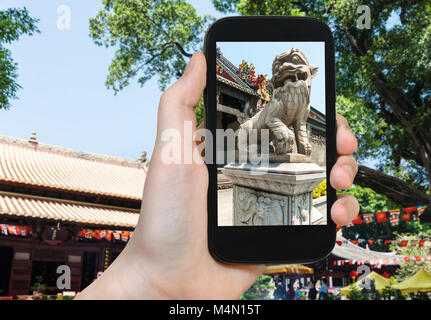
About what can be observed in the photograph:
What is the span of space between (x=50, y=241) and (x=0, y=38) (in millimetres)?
4488

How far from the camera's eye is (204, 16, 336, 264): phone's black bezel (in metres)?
1.47

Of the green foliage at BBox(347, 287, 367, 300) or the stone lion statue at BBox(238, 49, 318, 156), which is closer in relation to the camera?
the stone lion statue at BBox(238, 49, 318, 156)

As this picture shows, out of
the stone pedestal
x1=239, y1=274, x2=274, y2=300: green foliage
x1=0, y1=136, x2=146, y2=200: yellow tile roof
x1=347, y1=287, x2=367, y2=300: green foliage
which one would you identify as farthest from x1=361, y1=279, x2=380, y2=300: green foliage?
the stone pedestal

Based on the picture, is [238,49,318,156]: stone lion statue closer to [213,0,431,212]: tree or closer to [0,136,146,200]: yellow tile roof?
[213,0,431,212]: tree

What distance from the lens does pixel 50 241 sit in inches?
335

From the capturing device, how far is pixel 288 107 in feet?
5.68

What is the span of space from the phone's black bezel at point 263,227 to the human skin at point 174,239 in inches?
1.6

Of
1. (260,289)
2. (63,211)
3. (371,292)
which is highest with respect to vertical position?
(63,211)

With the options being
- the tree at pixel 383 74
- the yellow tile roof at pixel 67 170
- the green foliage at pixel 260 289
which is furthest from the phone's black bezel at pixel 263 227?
the green foliage at pixel 260 289

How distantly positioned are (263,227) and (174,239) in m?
0.36

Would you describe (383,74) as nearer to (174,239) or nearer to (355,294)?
(355,294)

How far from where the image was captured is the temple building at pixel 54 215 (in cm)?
813

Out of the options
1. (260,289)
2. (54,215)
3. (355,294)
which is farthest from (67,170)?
(260,289)

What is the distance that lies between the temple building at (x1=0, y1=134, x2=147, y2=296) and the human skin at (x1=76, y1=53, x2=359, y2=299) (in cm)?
691
